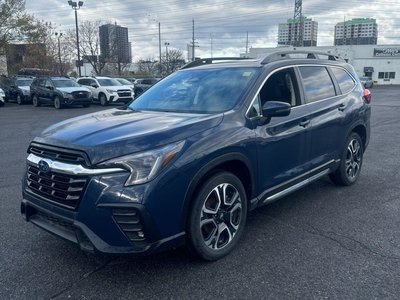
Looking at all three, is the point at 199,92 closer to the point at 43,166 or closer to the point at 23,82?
the point at 43,166

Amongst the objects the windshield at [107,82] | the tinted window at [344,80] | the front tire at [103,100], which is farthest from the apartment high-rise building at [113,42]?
the tinted window at [344,80]

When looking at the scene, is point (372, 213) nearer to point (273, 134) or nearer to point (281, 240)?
point (281, 240)

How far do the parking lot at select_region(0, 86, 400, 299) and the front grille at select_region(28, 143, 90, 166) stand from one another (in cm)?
103

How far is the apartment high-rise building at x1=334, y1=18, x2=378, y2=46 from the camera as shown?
86.0m

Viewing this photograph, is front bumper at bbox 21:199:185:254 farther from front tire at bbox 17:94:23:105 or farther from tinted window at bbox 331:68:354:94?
front tire at bbox 17:94:23:105

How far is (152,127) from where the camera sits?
3268 mm

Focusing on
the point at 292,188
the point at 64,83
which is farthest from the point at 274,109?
the point at 64,83

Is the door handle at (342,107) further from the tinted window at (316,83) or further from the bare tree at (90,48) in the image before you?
the bare tree at (90,48)

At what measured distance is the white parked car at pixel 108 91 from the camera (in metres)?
22.5

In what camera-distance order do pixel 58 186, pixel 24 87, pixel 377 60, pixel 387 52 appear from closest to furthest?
pixel 58 186 → pixel 24 87 → pixel 377 60 → pixel 387 52

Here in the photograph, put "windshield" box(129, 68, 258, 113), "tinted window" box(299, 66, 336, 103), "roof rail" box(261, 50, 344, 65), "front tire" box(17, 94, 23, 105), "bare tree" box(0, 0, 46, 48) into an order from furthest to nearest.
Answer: "bare tree" box(0, 0, 46, 48)
"front tire" box(17, 94, 23, 105)
"tinted window" box(299, 66, 336, 103)
"roof rail" box(261, 50, 344, 65)
"windshield" box(129, 68, 258, 113)

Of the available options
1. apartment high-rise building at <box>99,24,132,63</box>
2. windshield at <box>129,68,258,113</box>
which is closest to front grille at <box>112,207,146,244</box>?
windshield at <box>129,68,258,113</box>

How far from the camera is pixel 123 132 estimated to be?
318 centimetres

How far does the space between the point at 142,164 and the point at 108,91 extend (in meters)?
20.6
